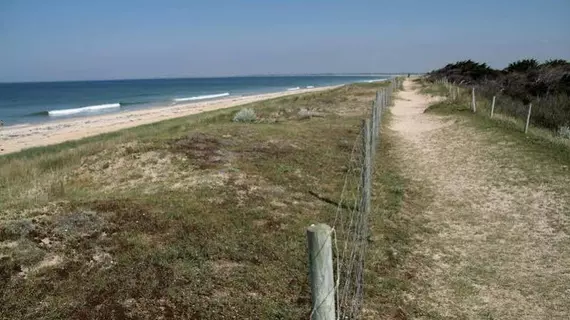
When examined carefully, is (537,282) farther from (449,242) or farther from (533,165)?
(533,165)

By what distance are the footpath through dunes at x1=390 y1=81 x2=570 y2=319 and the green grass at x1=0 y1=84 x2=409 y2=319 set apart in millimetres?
593

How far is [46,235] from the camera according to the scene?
22.3 ft

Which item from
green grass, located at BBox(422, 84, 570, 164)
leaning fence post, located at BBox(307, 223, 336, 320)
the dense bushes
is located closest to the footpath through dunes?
green grass, located at BBox(422, 84, 570, 164)

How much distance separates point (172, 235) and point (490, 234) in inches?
215

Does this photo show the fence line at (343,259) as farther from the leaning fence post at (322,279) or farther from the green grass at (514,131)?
the green grass at (514,131)

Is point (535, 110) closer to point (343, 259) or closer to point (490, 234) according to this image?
point (490, 234)

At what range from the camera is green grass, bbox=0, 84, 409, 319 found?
214 inches

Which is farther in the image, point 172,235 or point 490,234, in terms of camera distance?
point 490,234

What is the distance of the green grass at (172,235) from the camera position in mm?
5441

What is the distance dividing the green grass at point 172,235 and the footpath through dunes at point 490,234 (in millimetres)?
593

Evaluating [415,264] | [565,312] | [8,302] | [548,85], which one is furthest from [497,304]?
[548,85]

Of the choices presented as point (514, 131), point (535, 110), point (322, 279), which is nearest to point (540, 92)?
point (535, 110)

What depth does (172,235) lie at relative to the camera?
7.11 meters

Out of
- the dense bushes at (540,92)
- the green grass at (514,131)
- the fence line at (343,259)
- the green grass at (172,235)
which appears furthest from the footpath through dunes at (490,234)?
the dense bushes at (540,92)
